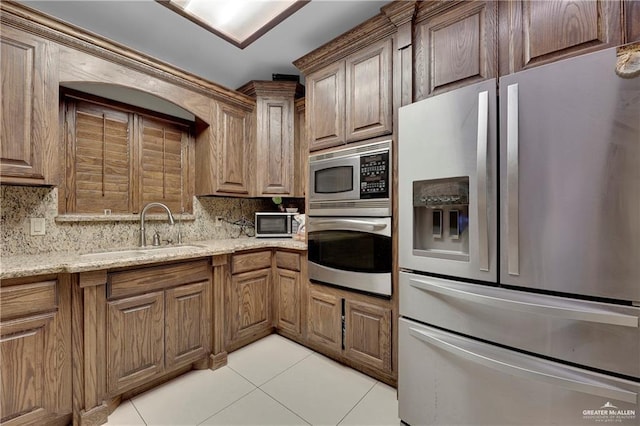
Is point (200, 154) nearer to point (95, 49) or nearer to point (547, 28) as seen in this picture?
point (95, 49)

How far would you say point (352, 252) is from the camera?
6.05 feet

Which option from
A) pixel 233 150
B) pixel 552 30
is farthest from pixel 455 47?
pixel 233 150

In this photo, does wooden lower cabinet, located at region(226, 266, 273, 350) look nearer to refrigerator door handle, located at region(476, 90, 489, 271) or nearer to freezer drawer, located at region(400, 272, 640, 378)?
freezer drawer, located at region(400, 272, 640, 378)

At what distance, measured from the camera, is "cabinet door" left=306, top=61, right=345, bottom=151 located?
1.95 meters

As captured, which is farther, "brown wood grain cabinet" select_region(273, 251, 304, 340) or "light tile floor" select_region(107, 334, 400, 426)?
"brown wood grain cabinet" select_region(273, 251, 304, 340)

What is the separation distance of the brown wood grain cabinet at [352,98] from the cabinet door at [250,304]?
48.3 inches

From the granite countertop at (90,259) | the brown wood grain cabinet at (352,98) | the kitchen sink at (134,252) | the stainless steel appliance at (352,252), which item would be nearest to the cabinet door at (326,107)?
the brown wood grain cabinet at (352,98)

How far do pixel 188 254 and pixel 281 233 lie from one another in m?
1.04

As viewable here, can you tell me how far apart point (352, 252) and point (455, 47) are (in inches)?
54.7

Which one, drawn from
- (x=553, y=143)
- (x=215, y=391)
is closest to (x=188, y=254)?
(x=215, y=391)

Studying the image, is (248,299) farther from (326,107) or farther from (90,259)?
(326,107)

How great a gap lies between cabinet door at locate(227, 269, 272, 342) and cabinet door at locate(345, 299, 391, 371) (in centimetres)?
82

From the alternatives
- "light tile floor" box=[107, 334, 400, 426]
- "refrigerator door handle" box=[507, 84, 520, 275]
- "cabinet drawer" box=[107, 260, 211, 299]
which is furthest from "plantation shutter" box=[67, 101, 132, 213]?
"refrigerator door handle" box=[507, 84, 520, 275]

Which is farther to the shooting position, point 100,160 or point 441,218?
point 100,160
